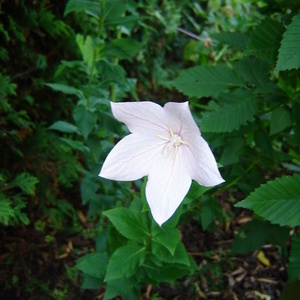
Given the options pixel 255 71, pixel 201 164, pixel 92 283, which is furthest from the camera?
pixel 92 283

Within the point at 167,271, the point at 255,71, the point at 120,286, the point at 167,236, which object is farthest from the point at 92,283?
the point at 255,71

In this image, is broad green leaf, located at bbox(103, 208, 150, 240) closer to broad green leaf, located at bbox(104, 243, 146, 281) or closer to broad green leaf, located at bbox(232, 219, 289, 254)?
broad green leaf, located at bbox(104, 243, 146, 281)

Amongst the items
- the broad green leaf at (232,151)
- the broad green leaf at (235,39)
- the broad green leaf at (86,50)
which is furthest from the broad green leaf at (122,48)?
the broad green leaf at (232,151)

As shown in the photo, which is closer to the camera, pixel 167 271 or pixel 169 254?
pixel 169 254

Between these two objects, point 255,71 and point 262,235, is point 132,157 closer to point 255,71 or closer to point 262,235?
point 255,71

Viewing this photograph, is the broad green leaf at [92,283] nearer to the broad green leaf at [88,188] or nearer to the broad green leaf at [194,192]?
the broad green leaf at [88,188]
